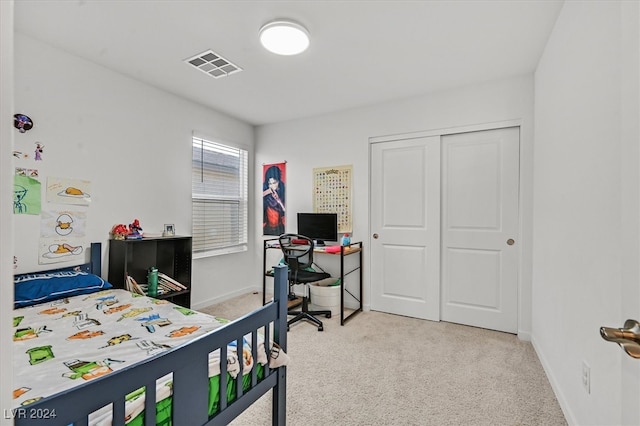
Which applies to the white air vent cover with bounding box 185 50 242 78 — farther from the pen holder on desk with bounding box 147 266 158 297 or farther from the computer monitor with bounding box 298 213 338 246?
the pen holder on desk with bounding box 147 266 158 297

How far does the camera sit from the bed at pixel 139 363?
85 centimetres

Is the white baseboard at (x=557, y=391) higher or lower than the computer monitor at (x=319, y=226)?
lower

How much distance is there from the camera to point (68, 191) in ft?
8.05

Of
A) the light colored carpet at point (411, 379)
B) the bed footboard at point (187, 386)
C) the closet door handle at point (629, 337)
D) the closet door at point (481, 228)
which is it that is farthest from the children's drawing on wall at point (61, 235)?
the closet door at point (481, 228)

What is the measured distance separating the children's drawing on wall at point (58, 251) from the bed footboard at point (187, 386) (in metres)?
2.03

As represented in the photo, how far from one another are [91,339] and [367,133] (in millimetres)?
3154

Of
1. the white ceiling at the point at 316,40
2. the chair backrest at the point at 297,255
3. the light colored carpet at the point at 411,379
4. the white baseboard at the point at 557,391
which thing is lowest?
the light colored carpet at the point at 411,379

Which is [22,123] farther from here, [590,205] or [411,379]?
[590,205]

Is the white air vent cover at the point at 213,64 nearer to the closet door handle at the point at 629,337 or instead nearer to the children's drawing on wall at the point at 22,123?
the children's drawing on wall at the point at 22,123

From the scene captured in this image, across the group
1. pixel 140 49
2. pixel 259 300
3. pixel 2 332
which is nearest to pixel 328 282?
pixel 259 300

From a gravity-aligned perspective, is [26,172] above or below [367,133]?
below

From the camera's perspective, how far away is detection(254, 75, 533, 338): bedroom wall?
279 centimetres

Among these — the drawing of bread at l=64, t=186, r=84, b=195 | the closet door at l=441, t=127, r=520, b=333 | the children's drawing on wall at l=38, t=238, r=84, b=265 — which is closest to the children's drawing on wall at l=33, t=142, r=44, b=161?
the drawing of bread at l=64, t=186, r=84, b=195

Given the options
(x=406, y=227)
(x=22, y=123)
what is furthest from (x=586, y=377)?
(x=22, y=123)
